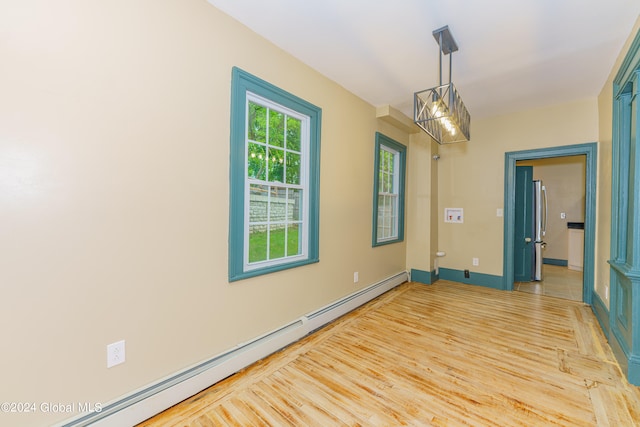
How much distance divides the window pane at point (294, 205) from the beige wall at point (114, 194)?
72 centimetres

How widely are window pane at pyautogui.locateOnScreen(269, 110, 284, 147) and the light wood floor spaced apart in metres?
1.85

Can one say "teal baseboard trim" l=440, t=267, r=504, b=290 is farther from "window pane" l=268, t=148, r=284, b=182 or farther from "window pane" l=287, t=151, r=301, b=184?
"window pane" l=268, t=148, r=284, b=182

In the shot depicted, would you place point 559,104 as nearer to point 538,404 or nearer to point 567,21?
point 567,21

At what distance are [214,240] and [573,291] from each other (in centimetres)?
521

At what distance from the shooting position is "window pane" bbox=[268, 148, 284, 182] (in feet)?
8.35

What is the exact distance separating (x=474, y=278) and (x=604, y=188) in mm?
2041

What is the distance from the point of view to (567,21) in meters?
2.16

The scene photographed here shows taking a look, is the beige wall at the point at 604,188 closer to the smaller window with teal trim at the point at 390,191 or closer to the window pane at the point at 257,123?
the smaller window with teal trim at the point at 390,191

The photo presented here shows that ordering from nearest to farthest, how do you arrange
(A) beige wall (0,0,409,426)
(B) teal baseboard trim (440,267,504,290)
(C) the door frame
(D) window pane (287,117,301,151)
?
1. (A) beige wall (0,0,409,426)
2. (D) window pane (287,117,301,151)
3. (C) the door frame
4. (B) teal baseboard trim (440,267,504,290)

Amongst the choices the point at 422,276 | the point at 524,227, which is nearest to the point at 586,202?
the point at 524,227

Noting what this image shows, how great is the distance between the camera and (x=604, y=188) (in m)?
3.22

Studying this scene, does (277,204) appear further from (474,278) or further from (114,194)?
(474,278)

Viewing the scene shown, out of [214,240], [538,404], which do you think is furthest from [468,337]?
[214,240]

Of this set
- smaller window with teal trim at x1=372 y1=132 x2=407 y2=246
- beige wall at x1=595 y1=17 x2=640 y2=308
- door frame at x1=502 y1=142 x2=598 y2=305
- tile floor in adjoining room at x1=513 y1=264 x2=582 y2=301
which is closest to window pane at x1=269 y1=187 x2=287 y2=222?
smaller window with teal trim at x1=372 y1=132 x2=407 y2=246
